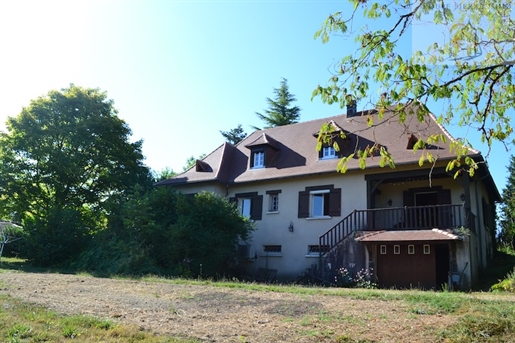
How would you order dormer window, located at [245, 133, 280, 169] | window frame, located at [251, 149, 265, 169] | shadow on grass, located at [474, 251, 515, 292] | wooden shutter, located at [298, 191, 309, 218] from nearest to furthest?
1. shadow on grass, located at [474, 251, 515, 292]
2. wooden shutter, located at [298, 191, 309, 218]
3. dormer window, located at [245, 133, 280, 169]
4. window frame, located at [251, 149, 265, 169]

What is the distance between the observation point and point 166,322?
23.2 feet

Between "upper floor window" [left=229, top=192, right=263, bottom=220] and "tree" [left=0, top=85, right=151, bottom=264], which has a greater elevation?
"tree" [left=0, top=85, right=151, bottom=264]

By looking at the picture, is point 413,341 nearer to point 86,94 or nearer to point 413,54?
point 413,54

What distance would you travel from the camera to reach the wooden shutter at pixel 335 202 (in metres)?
19.2

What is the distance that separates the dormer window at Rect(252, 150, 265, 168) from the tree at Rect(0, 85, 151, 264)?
8471 millimetres

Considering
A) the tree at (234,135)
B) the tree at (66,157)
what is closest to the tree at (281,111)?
the tree at (234,135)

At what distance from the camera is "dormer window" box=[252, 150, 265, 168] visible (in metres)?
23.2

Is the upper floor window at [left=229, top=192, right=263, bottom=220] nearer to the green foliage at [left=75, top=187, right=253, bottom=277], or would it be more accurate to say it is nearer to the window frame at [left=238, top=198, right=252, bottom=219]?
the window frame at [left=238, top=198, right=252, bottom=219]

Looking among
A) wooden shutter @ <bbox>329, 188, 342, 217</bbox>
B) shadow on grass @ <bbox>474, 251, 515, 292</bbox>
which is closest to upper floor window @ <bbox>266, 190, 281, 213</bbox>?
wooden shutter @ <bbox>329, 188, 342, 217</bbox>

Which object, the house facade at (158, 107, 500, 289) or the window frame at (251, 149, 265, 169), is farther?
the window frame at (251, 149, 265, 169)

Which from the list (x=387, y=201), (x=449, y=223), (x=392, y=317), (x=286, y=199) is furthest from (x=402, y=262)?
(x=392, y=317)

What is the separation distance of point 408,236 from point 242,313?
922cm

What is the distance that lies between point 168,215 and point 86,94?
13.0m

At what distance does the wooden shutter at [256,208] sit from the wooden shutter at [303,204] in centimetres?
236
